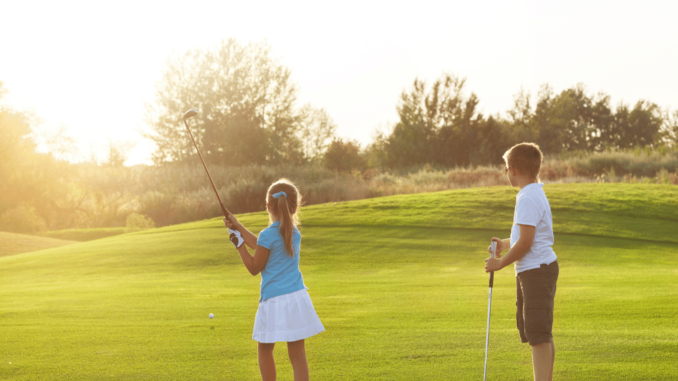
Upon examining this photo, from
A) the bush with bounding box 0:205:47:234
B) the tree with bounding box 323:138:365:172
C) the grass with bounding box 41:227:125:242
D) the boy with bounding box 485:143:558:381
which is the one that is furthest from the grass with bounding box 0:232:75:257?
the boy with bounding box 485:143:558:381

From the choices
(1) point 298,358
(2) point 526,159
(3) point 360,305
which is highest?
(2) point 526,159

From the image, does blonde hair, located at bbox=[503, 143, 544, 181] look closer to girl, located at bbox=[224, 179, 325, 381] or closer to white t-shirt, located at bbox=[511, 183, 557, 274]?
white t-shirt, located at bbox=[511, 183, 557, 274]

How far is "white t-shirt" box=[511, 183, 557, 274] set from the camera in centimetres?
351

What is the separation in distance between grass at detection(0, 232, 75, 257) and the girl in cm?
2156

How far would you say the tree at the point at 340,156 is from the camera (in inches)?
1704

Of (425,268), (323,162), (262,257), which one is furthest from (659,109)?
(262,257)

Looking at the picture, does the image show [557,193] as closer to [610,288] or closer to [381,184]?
[381,184]

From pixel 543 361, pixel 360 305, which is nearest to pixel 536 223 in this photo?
pixel 543 361

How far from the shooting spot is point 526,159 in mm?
3680

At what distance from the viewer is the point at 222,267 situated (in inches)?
579

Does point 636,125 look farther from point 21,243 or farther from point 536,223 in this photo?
point 536,223

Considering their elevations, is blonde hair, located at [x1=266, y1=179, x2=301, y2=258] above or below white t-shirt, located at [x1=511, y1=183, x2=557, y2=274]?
above

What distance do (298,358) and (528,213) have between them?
174cm

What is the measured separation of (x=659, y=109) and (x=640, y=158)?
21.4 meters
